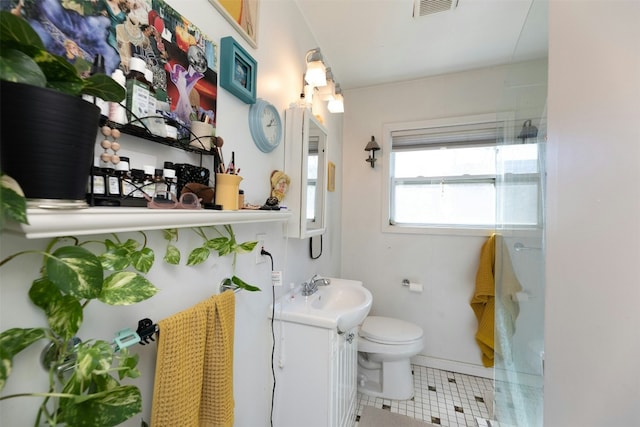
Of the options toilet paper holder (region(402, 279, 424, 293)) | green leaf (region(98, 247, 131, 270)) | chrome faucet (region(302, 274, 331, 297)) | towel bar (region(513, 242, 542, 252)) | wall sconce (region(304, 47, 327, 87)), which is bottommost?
toilet paper holder (region(402, 279, 424, 293))

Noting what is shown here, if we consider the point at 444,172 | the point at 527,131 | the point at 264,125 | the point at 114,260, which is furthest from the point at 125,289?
the point at 444,172

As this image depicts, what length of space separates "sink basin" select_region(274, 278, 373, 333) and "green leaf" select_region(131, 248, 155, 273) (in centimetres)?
78

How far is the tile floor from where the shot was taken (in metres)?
1.64

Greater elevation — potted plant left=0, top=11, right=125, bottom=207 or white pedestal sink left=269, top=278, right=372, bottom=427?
potted plant left=0, top=11, right=125, bottom=207

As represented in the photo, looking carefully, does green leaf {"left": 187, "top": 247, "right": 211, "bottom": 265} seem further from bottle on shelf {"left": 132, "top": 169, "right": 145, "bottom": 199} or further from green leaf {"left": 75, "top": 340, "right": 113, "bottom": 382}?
green leaf {"left": 75, "top": 340, "right": 113, "bottom": 382}

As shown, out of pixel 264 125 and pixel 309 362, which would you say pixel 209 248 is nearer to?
pixel 264 125

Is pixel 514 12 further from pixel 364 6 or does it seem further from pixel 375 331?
pixel 375 331

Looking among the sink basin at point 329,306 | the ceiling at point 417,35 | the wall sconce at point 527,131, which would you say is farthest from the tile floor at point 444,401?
the ceiling at point 417,35

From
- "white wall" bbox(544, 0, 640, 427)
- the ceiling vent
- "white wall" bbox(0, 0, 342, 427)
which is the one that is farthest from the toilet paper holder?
the ceiling vent

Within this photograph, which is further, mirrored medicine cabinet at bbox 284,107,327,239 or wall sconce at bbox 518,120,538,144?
mirrored medicine cabinet at bbox 284,107,327,239

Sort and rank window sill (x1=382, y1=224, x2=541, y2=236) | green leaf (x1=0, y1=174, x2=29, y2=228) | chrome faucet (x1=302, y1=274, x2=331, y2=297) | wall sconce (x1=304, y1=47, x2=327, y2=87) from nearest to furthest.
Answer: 1. green leaf (x1=0, y1=174, x2=29, y2=228)
2. wall sconce (x1=304, y1=47, x2=327, y2=87)
3. chrome faucet (x1=302, y1=274, x2=331, y2=297)
4. window sill (x1=382, y1=224, x2=541, y2=236)

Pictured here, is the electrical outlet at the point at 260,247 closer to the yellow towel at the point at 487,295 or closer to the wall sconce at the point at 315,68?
the wall sconce at the point at 315,68

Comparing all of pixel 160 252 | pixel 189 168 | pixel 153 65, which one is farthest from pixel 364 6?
pixel 160 252

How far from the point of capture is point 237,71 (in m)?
0.93
